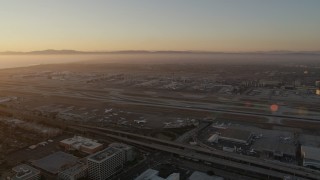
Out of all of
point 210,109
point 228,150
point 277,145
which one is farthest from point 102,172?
point 210,109

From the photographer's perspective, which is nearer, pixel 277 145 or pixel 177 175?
pixel 177 175

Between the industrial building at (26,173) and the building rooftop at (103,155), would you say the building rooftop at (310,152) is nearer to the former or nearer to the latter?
the building rooftop at (103,155)

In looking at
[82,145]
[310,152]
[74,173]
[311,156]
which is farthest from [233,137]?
[74,173]

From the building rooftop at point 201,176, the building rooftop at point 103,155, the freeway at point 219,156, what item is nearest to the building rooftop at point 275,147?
the freeway at point 219,156

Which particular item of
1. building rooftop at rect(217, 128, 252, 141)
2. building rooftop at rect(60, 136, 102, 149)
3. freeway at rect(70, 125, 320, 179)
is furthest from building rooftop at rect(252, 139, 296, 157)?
building rooftop at rect(60, 136, 102, 149)

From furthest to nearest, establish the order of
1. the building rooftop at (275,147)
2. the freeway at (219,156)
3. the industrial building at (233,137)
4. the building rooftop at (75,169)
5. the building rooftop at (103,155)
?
the industrial building at (233,137)
the building rooftop at (275,147)
the freeway at (219,156)
the building rooftop at (103,155)
the building rooftop at (75,169)

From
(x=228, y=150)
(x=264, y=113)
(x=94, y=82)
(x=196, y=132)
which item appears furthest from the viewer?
(x=94, y=82)

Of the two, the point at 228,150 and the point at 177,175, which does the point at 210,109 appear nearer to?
the point at 228,150
